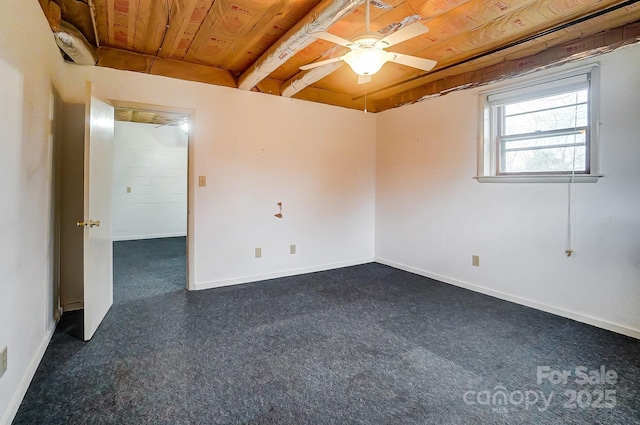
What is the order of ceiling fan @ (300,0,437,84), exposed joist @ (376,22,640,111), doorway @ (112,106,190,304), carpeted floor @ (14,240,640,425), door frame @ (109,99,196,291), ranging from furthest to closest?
doorway @ (112,106,190,304) → door frame @ (109,99,196,291) → exposed joist @ (376,22,640,111) → ceiling fan @ (300,0,437,84) → carpeted floor @ (14,240,640,425)

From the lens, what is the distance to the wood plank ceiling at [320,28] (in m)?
2.25

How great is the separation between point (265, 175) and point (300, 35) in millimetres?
1817

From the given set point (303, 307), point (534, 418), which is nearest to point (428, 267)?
point (303, 307)

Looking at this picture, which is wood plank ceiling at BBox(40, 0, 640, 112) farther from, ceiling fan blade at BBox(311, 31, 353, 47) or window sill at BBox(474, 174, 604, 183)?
window sill at BBox(474, 174, 604, 183)

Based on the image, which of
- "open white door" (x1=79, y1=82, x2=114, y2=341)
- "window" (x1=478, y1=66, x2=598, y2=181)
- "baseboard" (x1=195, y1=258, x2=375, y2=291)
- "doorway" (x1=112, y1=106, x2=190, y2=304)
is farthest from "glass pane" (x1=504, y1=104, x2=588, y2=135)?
"doorway" (x1=112, y1=106, x2=190, y2=304)

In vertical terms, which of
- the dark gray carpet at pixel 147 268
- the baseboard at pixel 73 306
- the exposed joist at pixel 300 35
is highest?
the exposed joist at pixel 300 35

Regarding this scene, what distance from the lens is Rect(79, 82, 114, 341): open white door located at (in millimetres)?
2316

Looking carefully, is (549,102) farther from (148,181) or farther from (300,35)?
(148,181)

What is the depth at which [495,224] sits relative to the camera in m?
3.33

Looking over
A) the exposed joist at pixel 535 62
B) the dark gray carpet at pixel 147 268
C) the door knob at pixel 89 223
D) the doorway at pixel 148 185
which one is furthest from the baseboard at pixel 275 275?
the exposed joist at pixel 535 62

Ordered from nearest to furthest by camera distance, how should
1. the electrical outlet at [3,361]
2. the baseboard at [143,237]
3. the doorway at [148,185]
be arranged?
the electrical outlet at [3,361] < the doorway at [148,185] < the baseboard at [143,237]

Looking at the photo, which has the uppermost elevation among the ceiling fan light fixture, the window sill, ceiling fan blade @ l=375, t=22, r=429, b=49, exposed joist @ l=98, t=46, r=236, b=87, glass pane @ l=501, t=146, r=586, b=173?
exposed joist @ l=98, t=46, r=236, b=87

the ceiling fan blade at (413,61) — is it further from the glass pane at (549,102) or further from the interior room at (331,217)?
the glass pane at (549,102)

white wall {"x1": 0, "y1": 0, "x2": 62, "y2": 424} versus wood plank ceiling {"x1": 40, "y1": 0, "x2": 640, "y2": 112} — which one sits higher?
wood plank ceiling {"x1": 40, "y1": 0, "x2": 640, "y2": 112}
